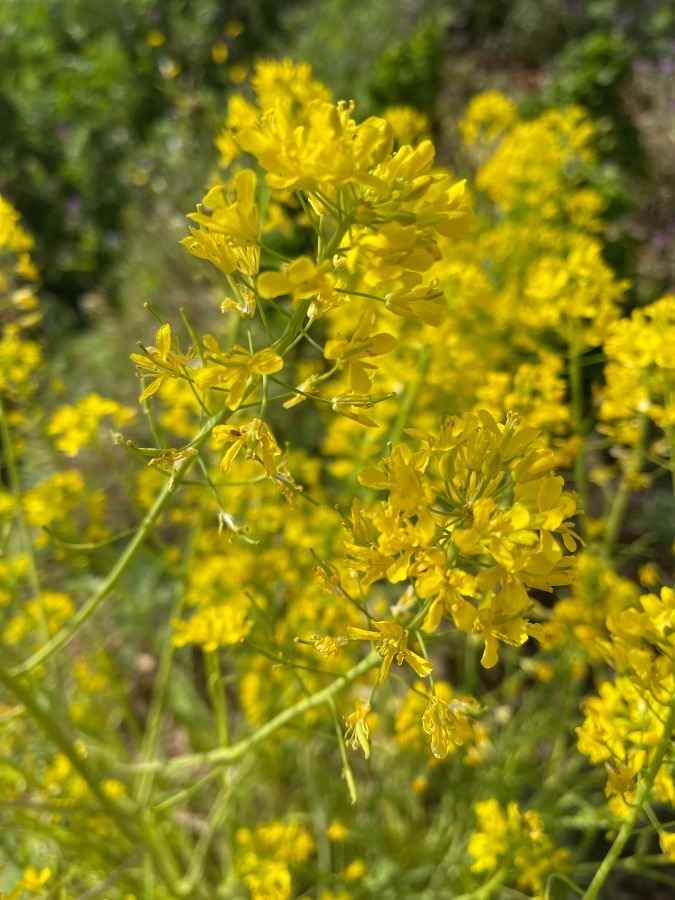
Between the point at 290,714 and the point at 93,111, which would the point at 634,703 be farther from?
the point at 93,111

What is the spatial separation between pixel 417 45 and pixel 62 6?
387 cm

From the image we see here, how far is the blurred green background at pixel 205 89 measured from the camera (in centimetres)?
455

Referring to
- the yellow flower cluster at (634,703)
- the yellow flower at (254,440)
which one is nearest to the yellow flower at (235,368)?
the yellow flower at (254,440)

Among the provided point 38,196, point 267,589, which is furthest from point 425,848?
point 38,196

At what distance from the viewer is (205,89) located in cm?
545

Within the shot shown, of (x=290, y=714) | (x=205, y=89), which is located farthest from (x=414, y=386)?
(x=205, y=89)

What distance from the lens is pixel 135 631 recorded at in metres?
3.20

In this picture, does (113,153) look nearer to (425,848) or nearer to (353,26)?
(353,26)

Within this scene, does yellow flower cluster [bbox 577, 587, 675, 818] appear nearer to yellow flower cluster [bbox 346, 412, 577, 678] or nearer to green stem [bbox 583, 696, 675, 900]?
green stem [bbox 583, 696, 675, 900]

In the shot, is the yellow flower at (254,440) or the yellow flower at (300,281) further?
the yellow flower at (254,440)

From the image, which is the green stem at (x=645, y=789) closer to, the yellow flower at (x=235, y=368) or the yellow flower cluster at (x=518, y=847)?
the yellow flower cluster at (x=518, y=847)

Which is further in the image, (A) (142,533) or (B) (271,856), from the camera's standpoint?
(B) (271,856)

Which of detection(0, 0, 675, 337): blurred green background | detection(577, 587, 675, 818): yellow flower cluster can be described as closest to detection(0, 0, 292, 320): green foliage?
detection(0, 0, 675, 337): blurred green background

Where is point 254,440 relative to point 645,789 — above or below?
above
